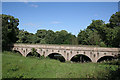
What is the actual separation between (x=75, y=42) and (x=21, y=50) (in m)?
18.9

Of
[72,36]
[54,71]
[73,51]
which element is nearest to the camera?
[54,71]

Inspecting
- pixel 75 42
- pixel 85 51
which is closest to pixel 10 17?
pixel 75 42

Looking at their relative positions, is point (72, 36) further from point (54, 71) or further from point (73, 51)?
point (54, 71)

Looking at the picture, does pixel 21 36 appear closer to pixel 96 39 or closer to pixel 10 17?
pixel 10 17

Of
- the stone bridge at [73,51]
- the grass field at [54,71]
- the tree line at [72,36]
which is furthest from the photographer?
the tree line at [72,36]

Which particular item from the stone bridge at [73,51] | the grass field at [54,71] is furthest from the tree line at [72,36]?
the grass field at [54,71]

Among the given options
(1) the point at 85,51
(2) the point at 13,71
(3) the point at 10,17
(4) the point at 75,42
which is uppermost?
(3) the point at 10,17

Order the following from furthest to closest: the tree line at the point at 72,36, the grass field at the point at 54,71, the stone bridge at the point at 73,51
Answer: the tree line at the point at 72,36
the stone bridge at the point at 73,51
the grass field at the point at 54,71

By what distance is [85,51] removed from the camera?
2536 centimetres

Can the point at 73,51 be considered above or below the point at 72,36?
below

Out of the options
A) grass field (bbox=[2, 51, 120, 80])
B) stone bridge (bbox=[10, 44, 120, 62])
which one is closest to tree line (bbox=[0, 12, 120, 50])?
stone bridge (bbox=[10, 44, 120, 62])

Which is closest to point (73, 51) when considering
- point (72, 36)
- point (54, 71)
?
point (54, 71)

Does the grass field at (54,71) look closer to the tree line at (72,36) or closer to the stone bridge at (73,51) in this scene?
the stone bridge at (73,51)

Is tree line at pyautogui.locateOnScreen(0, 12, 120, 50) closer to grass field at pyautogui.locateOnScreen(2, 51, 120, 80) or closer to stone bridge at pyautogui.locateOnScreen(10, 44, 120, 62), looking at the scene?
stone bridge at pyautogui.locateOnScreen(10, 44, 120, 62)
